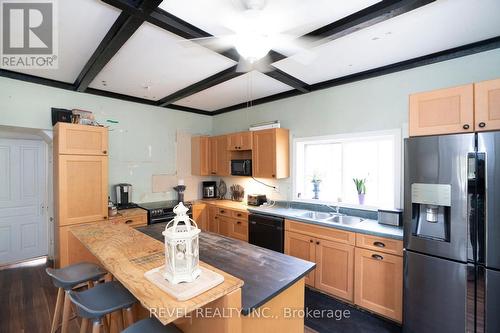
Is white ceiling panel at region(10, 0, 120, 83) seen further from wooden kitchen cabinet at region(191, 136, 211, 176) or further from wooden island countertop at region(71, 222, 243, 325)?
wooden kitchen cabinet at region(191, 136, 211, 176)

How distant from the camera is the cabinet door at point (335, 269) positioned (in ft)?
8.50

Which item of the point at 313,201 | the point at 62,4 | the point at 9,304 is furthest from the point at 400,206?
the point at 9,304

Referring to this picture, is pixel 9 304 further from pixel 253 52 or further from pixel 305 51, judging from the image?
pixel 305 51

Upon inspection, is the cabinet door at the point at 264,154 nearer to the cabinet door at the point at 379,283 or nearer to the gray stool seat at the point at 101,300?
the cabinet door at the point at 379,283

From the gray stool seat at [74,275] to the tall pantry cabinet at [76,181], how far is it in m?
1.11

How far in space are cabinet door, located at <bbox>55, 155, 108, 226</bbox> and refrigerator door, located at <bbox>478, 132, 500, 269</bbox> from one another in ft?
12.8

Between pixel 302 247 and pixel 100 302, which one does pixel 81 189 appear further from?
pixel 302 247

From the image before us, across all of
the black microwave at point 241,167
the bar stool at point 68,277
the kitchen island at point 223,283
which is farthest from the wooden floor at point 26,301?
the black microwave at point 241,167

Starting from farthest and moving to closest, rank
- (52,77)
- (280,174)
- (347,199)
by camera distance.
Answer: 1. (280,174)
2. (347,199)
3. (52,77)

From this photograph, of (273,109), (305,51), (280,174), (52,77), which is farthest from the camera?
(273,109)

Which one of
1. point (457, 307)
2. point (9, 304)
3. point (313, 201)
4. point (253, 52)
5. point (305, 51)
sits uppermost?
point (305, 51)

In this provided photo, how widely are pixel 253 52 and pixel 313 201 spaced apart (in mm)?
2400

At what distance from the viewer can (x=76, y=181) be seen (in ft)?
9.64

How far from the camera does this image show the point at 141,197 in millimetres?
4125
